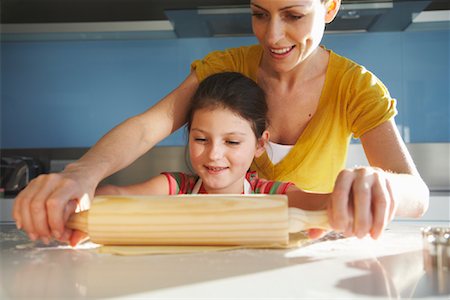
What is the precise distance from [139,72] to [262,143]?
125cm

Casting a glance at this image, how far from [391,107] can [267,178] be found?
0.37 m

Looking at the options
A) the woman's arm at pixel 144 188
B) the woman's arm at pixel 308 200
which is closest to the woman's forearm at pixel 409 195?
the woman's arm at pixel 308 200

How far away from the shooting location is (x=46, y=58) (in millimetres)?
2494

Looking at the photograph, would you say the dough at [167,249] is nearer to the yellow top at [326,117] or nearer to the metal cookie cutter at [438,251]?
the metal cookie cutter at [438,251]

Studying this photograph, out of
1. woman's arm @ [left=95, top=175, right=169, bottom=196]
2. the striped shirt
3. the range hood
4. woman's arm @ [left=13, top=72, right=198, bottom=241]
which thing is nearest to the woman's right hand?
woman's arm @ [left=13, top=72, right=198, bottom=241]

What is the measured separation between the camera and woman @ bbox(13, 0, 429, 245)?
64cm

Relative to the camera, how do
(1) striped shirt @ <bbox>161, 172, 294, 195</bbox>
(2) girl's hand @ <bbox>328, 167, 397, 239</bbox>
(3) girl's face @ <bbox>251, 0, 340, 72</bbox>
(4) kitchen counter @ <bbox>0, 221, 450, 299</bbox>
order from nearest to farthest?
(4) kitchen counter @ <bbox>0, 221, 450, 299</bbox>, (2) girl's hand @ <bbox>328, 167, 397, 239</bbox>, (3) girl's face @ <bbox>251, 0, 340, 72</bbox>, (1) striped shirt @ <bbox>161, 172, 294, 195</bbox>

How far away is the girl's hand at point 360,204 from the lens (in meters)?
0.61

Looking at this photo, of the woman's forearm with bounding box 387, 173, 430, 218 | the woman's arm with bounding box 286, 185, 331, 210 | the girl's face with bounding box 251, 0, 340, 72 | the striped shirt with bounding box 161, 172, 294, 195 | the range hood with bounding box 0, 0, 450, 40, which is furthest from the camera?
the range hood with bounding box 0, 0, 450, 40

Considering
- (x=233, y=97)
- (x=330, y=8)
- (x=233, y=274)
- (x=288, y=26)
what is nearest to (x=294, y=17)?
(x=288, y=26)

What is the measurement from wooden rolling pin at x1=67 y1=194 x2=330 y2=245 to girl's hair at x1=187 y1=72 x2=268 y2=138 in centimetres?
60

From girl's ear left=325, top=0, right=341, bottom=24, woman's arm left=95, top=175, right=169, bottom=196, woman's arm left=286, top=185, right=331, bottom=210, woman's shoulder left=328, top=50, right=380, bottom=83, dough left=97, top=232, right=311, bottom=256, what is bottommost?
dough left=97, top=232, right=311, bottom=256

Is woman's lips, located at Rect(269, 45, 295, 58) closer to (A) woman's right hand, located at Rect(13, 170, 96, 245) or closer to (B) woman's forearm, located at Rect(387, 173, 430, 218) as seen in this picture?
(B) woman's forearm, located at Rect(387, 173, 430, 218)

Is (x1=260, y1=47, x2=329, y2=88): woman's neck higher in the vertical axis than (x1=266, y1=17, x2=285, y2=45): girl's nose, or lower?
lower
